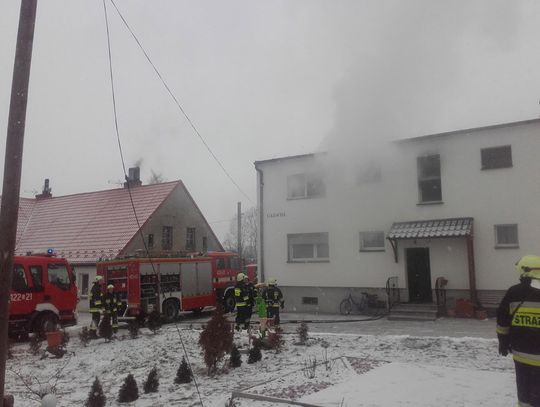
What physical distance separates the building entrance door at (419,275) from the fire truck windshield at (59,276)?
11.3 m

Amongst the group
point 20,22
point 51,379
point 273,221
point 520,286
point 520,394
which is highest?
point 20,22

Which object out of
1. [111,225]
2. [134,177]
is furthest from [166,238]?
[134,177]

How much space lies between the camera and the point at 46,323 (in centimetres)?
1388

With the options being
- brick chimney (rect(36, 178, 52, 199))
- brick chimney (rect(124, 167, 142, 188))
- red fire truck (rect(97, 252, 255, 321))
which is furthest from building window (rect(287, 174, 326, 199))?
brick chimney (rect(36, 178, 52, 199))

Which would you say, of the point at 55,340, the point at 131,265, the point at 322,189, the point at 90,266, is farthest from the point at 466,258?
the point at 90,266

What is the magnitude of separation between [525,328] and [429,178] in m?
12.8

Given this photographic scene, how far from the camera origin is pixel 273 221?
20.2 metres

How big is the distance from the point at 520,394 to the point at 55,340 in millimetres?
10131

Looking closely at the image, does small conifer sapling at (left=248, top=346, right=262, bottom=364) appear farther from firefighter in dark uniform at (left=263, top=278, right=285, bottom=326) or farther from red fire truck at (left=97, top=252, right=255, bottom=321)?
red fire truck at (left=97, top=252, right=255, bottom=321)

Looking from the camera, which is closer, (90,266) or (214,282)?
(214,282)

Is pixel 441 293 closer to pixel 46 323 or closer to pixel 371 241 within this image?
pixel 371 241

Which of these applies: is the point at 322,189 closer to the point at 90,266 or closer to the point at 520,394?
the point at 90,266

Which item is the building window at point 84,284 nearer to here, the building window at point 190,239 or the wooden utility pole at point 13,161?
the building window at point 190,239

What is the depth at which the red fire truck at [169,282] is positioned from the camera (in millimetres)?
16719
